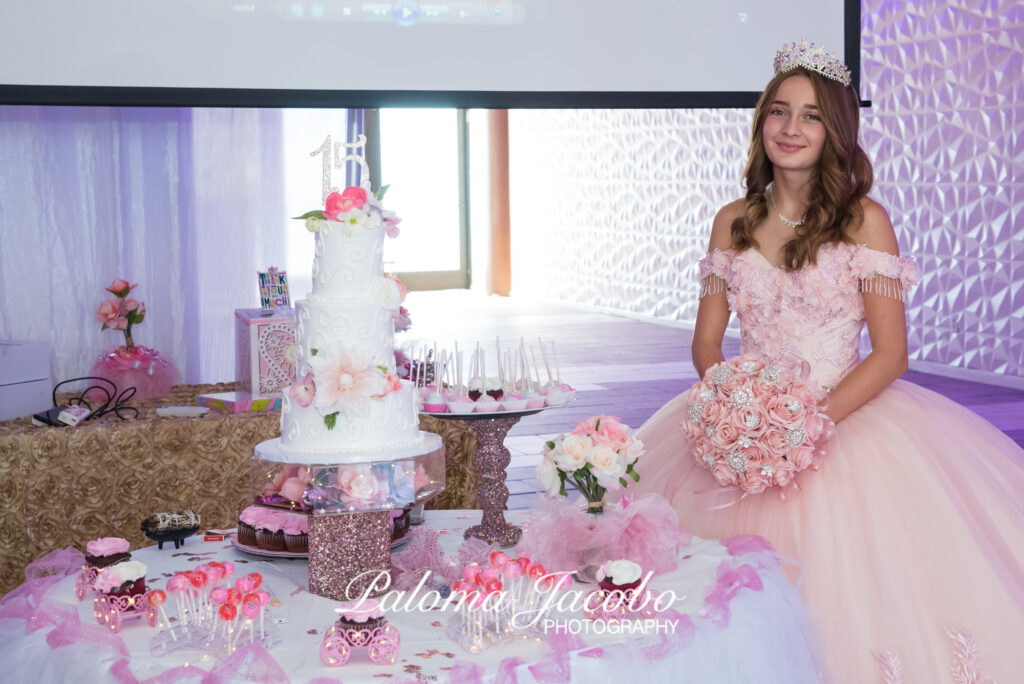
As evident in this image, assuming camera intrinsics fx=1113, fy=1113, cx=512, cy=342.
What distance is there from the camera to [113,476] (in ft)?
11.7

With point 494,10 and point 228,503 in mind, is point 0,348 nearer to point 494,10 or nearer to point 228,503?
point 228,503

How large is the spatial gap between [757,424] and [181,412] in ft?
7.04

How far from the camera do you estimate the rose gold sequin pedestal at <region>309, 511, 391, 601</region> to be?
2018 millimetres

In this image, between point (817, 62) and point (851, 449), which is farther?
point (817, 62)

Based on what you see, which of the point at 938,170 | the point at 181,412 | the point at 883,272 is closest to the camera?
the point at 883,272

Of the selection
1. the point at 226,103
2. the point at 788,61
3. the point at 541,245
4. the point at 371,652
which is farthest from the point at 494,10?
the point at 541,245

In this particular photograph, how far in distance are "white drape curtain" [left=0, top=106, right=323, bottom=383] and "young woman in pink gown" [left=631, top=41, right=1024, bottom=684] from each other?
8.55ft

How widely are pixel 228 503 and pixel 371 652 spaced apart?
2165 mm

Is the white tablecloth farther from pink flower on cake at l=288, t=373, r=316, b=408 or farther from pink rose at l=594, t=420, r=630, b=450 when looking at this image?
pink flower on cake at l=288, t=373, r=316, b=408

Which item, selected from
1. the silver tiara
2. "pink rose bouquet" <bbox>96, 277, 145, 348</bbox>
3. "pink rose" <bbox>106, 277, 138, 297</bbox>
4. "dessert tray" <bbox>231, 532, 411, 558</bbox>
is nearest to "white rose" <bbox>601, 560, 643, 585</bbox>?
"dessert tray" <bbox>231, 532, 411, 558</bbox>

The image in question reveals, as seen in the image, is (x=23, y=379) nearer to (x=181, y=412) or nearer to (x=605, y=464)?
(x=181, y=412)

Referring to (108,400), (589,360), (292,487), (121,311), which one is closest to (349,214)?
(292,487)

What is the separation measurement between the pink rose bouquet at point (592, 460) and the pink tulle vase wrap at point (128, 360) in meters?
2.65

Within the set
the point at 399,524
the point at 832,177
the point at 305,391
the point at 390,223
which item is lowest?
the point at 399,524
